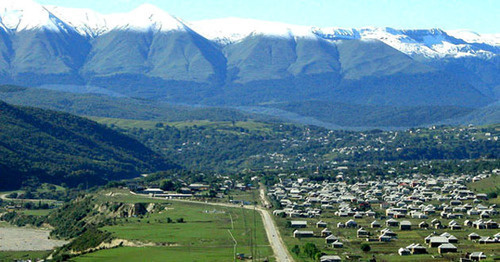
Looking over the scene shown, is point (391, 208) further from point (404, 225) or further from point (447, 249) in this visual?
point (447, 249)

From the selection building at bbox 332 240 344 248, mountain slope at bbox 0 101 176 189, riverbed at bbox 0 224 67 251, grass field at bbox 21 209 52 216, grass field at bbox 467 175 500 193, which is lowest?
riverbed at bbox 0 224 67 251

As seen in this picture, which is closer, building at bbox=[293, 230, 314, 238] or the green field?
the green field

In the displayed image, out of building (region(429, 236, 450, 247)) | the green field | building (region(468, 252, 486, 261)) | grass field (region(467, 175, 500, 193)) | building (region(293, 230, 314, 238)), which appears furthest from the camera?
grass field (region(467, 175, 500, 193))

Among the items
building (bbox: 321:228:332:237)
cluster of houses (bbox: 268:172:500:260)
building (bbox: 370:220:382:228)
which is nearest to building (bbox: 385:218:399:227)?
cluster of houses (bbox: 268:172:500:260)

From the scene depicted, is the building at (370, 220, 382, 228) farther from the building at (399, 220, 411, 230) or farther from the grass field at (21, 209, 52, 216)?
the grass field at (21, 209, 52, 216)

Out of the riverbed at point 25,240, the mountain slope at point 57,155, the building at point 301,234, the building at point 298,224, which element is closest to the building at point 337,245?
the building at point 301,234

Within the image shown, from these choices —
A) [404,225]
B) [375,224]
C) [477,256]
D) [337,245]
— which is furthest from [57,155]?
[477,256]

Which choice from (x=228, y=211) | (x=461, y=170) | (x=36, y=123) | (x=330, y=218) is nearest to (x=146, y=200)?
(x=228, y=211)
